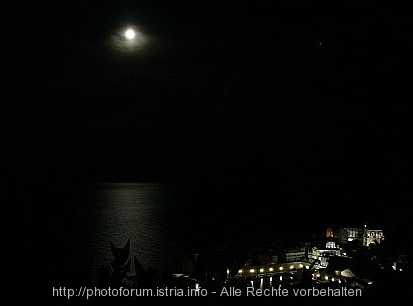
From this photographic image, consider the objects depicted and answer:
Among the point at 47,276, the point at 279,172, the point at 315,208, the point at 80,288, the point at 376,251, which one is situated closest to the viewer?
the point at 80,288

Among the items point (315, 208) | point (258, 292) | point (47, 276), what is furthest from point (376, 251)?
point (315, 208)

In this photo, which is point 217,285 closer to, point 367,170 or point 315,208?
point 367,170

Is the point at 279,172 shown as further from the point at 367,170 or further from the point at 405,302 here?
the point at 405,302

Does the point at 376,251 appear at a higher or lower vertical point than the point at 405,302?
higher

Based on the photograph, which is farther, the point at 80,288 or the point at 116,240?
the point at 116,240

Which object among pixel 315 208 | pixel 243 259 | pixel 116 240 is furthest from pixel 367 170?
pixel 116 240

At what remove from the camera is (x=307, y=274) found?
200 cm

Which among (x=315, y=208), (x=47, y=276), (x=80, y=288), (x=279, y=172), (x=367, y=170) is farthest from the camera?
(x=315, y=208)

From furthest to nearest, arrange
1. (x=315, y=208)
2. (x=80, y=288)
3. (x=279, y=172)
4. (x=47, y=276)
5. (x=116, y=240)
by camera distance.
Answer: (x=116, y=240) < (x=315, y=208) < (x=279, y=172) < (x=47, y=276) < (x=80, y=288)

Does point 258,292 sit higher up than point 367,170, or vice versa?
point 367,170

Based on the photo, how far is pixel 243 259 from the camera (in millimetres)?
1812

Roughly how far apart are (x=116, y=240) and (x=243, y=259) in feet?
90.7

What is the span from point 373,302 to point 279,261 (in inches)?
396

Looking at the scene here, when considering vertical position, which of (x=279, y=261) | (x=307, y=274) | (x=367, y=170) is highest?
(x=367, y=170)
